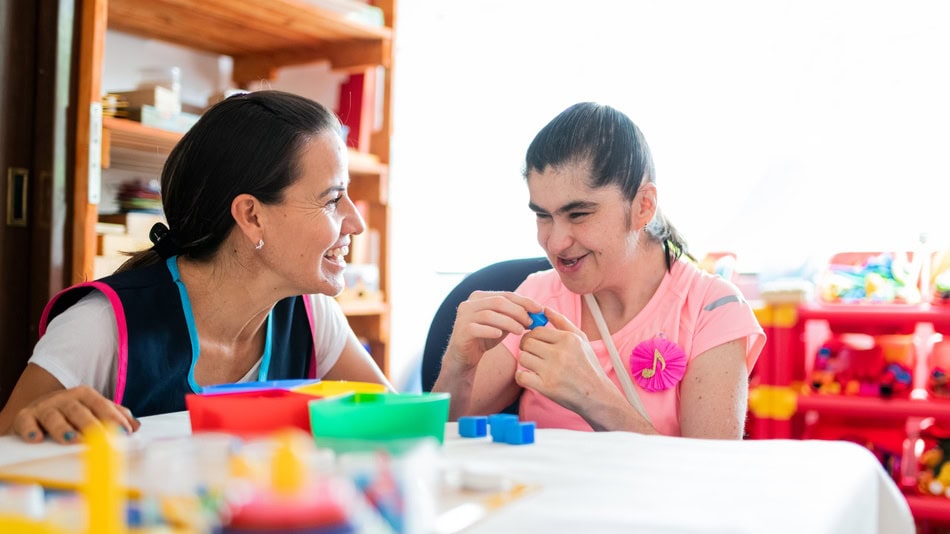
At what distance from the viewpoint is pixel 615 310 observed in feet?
4.49

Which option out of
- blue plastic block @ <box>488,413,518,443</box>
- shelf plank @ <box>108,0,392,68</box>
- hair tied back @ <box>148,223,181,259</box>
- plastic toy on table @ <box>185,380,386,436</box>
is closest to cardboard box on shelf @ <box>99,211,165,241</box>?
shelf plank @ <box>108,0,392,68</box>

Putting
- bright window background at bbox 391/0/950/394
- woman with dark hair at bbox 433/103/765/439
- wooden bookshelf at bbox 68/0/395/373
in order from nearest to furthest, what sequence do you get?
woman with dark hair at bbox 433/103/765/439, wooden bookshelf at bbox 68/0/395/373, bright window background at bbox 391/0/950/394

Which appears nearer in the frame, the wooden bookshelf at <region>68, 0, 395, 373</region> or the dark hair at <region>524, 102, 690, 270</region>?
the dark hair at <region>524, 102, 690, 270</region>

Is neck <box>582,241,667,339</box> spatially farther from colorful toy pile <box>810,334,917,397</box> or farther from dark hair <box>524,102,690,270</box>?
colorful toy pile <box>810,334,917,397</box>

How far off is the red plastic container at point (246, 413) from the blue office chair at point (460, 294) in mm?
669

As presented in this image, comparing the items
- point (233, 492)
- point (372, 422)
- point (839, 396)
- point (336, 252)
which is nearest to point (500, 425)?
point (372, 422)

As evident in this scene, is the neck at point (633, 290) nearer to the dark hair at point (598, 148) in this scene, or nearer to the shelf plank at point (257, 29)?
the dark hair at point (598, 148)

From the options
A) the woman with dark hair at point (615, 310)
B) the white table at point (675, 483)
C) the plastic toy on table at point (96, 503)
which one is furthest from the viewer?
the woman with dark hair at point (615, 310)

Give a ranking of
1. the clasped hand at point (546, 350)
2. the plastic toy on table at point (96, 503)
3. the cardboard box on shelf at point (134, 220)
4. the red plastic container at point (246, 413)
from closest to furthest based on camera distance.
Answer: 1. the plastic toy on table at point (96, 503)
2. the red plastic container at point (246, 413)
3. the clasped hand at point (546, 350)
4. the cardboard box on shelf at point (134, 220)

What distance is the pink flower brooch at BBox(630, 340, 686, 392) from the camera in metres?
1.21

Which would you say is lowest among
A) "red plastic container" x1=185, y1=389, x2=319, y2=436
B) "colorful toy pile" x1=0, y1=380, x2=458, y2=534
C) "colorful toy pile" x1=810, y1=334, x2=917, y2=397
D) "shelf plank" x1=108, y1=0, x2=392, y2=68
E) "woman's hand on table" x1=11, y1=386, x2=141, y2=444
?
"colorful toy pile" x1=810, y1=334, x2=917, y2=397

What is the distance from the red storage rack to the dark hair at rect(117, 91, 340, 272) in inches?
64.4

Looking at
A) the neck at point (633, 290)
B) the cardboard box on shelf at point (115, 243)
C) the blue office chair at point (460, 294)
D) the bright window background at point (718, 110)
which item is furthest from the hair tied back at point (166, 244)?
the bright window background at point (718, 110)

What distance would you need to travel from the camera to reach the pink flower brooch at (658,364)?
1.21m
